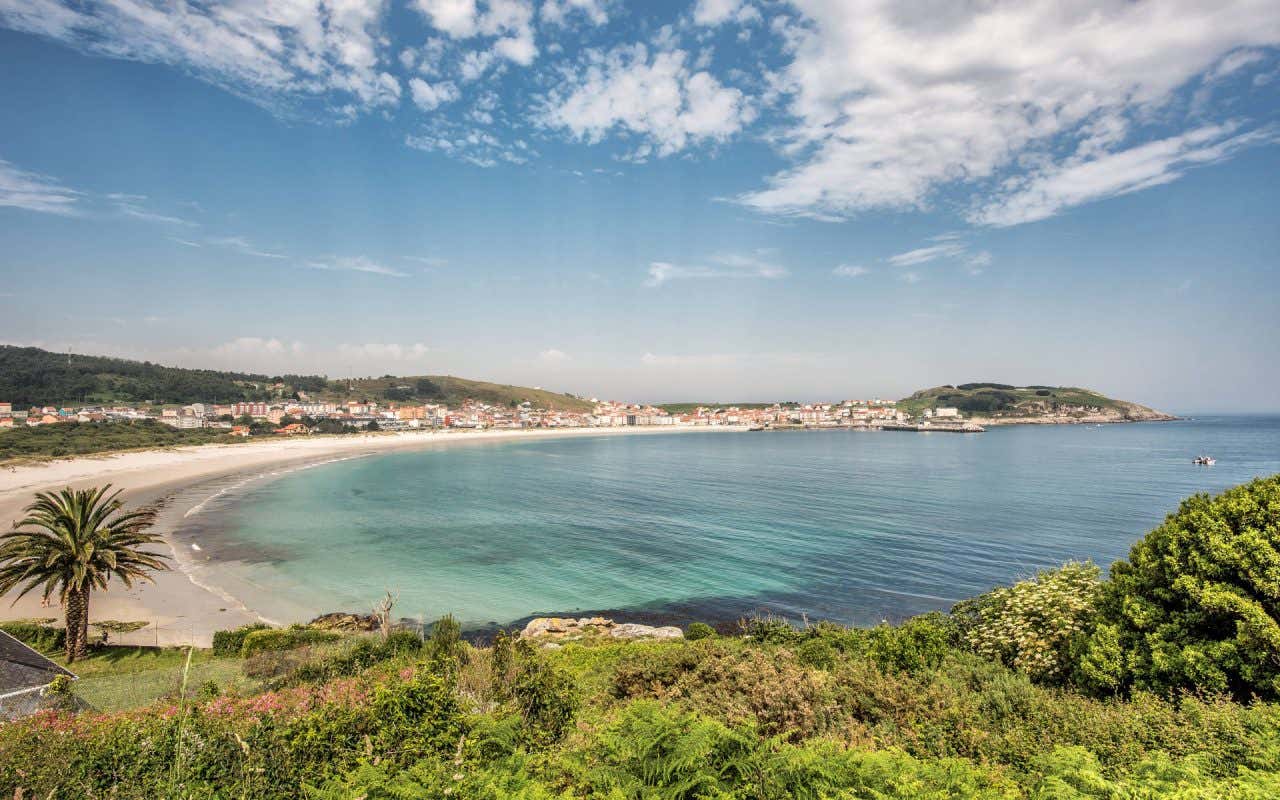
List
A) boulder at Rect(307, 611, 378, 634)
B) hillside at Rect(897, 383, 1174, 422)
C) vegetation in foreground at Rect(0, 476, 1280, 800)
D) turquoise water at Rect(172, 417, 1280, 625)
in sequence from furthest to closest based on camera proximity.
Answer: hillside at Rect(897, 383, 1174, 422)
turquoise water at Rect(172, 417, 1280, 625)
boulder at Rect(307, 611, 378, 634)
vegetation in foreground at Rect(0, 476, 1280, 800)

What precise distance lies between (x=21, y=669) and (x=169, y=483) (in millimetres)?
61316

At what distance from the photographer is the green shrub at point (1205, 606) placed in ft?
31.5

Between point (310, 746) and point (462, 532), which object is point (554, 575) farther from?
point (310, 746)

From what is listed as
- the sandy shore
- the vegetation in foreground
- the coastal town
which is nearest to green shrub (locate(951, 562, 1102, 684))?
the vegetation in foreground

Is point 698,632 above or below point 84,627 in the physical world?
below

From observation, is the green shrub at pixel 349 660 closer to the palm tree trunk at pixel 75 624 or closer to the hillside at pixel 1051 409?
the palm tree trunk at pixel 75 624

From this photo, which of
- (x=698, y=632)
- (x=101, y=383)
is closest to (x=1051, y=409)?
(x=698, y=632)

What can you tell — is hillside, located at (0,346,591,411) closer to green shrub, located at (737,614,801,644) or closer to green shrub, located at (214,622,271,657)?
green shrub, located at (214,622,271,657)

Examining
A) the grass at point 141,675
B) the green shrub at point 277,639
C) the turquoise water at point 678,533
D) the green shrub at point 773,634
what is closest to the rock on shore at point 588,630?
the turquoise water at point 678,533

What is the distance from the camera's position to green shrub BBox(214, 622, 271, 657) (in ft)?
64.1

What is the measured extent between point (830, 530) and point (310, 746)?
39.5 meters

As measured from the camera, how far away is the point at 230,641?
65.9 feet

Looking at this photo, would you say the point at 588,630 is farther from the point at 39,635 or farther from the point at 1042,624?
the point at 39,635

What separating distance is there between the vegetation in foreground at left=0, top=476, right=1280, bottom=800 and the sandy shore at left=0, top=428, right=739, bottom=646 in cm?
1233
